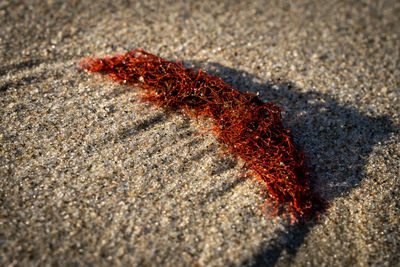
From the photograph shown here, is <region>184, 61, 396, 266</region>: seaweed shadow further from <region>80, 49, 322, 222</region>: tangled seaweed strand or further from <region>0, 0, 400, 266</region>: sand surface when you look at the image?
<region>80, 49, 322, 222</region>: tangled seaweed strand

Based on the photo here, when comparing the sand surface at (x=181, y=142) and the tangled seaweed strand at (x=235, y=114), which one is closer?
the sand surface at (x=181, y=142)

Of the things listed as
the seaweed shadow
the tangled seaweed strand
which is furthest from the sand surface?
the tangled seaweed strand

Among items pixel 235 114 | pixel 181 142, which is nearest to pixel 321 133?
pixel 235 114

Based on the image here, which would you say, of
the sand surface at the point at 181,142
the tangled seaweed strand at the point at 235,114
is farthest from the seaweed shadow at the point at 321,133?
the tangled seaweed strand at the point at 235,114

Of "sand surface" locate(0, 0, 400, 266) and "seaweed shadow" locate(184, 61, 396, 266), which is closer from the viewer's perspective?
"sand surface" locate(0, 0, 400, 266)

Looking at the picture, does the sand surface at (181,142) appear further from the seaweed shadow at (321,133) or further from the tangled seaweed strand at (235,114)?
the tangled seaweed strand at (235,114)
